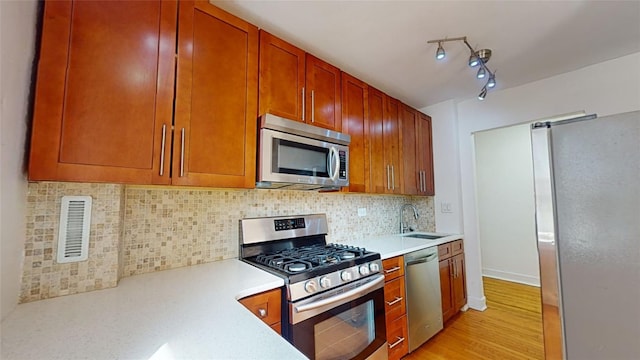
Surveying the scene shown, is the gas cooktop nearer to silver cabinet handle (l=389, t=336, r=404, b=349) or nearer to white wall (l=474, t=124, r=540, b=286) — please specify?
silver cabinet handle (l=389, t=336, r=404, b=349)

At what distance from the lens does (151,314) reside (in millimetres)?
891

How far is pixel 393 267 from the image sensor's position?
6.31ft

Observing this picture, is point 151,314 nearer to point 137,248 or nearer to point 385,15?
point 137,248

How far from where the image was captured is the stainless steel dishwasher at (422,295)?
2037mm

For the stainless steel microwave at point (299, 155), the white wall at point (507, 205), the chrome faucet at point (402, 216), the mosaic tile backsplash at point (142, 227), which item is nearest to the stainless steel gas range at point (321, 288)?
the mosaic tile backsplash at point (142, 227)

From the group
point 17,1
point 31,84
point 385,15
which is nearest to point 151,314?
point 31,84

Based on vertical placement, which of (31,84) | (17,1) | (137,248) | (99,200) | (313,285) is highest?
(17,1)

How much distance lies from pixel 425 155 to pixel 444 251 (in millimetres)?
1126

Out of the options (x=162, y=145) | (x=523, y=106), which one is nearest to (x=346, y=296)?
(x=162, y=145)

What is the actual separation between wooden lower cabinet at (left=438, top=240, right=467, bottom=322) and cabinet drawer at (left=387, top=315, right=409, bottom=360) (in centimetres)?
64

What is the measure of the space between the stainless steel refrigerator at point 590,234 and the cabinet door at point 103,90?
5.72 ft

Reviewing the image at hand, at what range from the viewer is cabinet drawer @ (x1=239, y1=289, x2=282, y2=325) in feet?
3.80

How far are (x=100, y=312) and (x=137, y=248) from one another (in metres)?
0.51

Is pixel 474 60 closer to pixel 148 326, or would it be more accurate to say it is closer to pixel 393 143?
pixel 393 143
